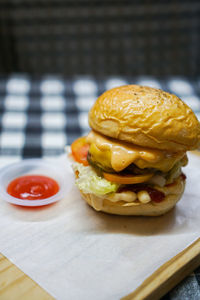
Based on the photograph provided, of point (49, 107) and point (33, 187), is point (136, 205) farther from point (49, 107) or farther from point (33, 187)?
point (49, 107)

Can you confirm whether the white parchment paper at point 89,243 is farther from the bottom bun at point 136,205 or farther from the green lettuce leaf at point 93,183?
the green lettuce leaf at point 93,183

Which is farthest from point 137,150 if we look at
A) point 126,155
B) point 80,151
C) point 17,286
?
point 17,286

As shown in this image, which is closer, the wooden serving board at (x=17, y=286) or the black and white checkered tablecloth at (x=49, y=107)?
the wooden serving board at (x=17, y=286)

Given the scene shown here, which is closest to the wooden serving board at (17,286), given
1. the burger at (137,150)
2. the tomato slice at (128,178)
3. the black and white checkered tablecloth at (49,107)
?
the burger at (137,150)

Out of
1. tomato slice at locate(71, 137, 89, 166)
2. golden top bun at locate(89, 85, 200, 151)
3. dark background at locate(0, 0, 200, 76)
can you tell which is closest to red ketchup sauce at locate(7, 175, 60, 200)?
tomato slice at locate(71, 137, 89, 166)

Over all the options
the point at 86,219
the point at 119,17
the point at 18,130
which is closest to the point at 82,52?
the point at 119,17
